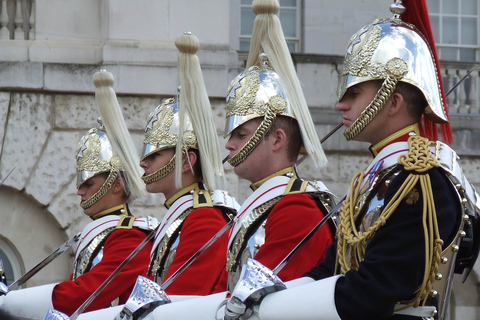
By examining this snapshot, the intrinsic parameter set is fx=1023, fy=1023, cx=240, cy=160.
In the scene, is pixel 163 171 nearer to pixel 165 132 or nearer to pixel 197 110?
pixel 165 132

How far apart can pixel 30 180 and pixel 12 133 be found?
16.5 inches

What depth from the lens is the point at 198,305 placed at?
3.75 metres

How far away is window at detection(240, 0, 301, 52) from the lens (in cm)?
984

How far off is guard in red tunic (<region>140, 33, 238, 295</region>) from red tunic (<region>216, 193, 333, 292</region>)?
82 cm

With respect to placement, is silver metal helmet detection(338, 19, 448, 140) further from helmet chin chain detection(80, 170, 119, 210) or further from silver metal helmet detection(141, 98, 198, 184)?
helmet chin chain detection(80, 170, 119, 210)

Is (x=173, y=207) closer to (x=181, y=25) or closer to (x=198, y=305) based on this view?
(x=198, y=305)

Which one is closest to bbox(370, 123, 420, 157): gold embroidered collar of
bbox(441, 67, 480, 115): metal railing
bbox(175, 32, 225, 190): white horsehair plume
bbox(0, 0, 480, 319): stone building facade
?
bbox(175, 32, 225, 190): white horsehair plume

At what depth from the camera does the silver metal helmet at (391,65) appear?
11.9 feet

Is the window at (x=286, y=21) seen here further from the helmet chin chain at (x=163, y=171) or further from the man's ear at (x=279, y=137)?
the man's ear at (x=279, y=137)

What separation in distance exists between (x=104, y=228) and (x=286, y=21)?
4.41 meters

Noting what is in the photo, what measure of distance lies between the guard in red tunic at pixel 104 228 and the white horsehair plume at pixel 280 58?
1.49 m

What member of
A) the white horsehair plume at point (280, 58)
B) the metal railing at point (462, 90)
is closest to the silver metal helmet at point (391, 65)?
the white horsehair plume at point (280, 58)

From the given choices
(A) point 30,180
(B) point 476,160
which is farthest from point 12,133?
(B) point 476,160

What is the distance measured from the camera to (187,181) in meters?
5.52
